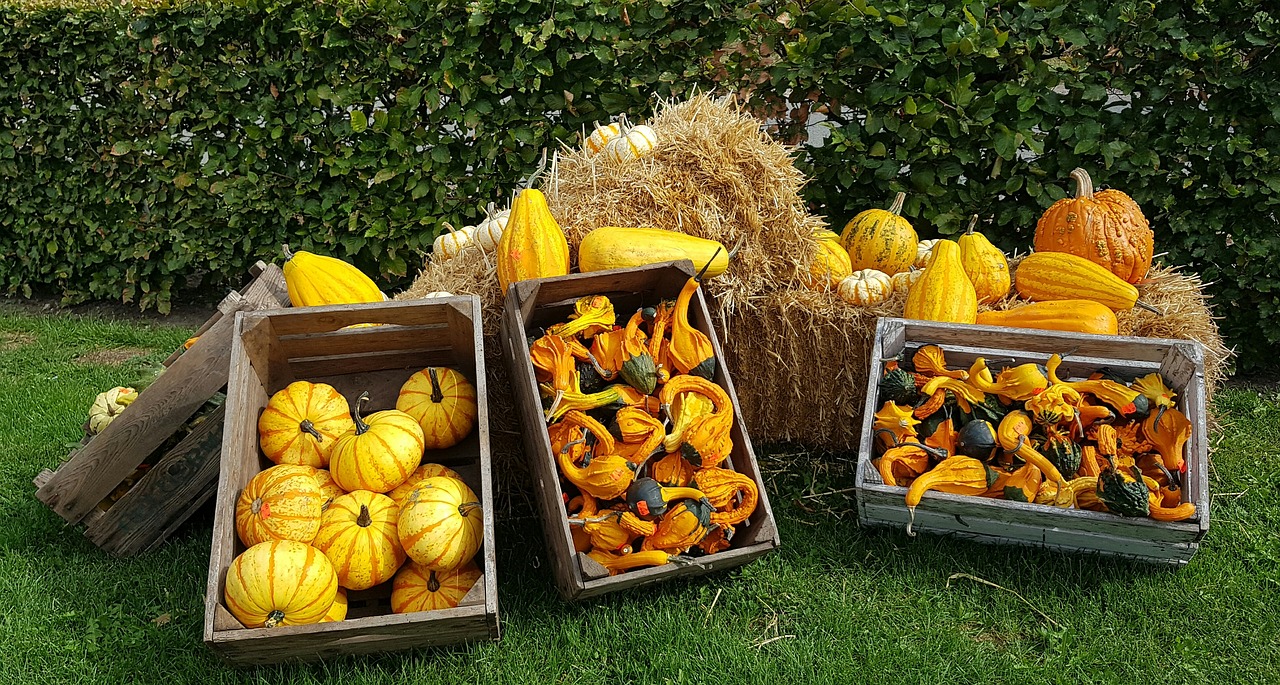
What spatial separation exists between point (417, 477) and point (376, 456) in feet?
0.68

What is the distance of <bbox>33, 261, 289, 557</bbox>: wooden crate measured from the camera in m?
3.42

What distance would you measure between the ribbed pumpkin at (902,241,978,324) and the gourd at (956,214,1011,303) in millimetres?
213

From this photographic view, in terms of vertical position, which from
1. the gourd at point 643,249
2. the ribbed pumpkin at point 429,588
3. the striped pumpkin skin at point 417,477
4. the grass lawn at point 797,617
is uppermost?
the gourd at point 643,249

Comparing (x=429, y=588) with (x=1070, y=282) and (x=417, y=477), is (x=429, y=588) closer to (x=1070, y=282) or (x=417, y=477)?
(x=417, y=477)

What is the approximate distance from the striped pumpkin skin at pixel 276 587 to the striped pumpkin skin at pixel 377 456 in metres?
0.37

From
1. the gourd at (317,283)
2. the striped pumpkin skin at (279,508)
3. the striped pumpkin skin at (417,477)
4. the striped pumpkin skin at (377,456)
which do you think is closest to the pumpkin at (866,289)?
the striped pumpkin skin at (417,477)

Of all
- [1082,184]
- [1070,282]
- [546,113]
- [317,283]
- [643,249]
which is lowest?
[1070,282]

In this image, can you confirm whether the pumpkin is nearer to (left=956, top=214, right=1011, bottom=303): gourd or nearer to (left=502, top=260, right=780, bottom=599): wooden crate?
(left=956, top=214, right=1011, bottom=303): gourd

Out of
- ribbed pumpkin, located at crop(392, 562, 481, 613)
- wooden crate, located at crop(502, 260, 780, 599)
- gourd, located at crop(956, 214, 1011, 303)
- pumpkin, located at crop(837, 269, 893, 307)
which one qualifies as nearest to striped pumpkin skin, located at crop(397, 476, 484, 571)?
ribbed pumpkin, located at crop(392, 562, 481, 613)

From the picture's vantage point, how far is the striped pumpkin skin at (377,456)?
304 centimetres

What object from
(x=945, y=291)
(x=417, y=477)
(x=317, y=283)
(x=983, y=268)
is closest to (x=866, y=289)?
(x=945, y=291)

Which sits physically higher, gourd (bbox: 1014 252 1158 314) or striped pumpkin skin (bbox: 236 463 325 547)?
gourd (bbox: 1014 252 1158 314)

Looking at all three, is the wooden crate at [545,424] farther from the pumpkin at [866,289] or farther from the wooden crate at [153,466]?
the wooden crate at [153,466]

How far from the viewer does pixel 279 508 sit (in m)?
2.84
